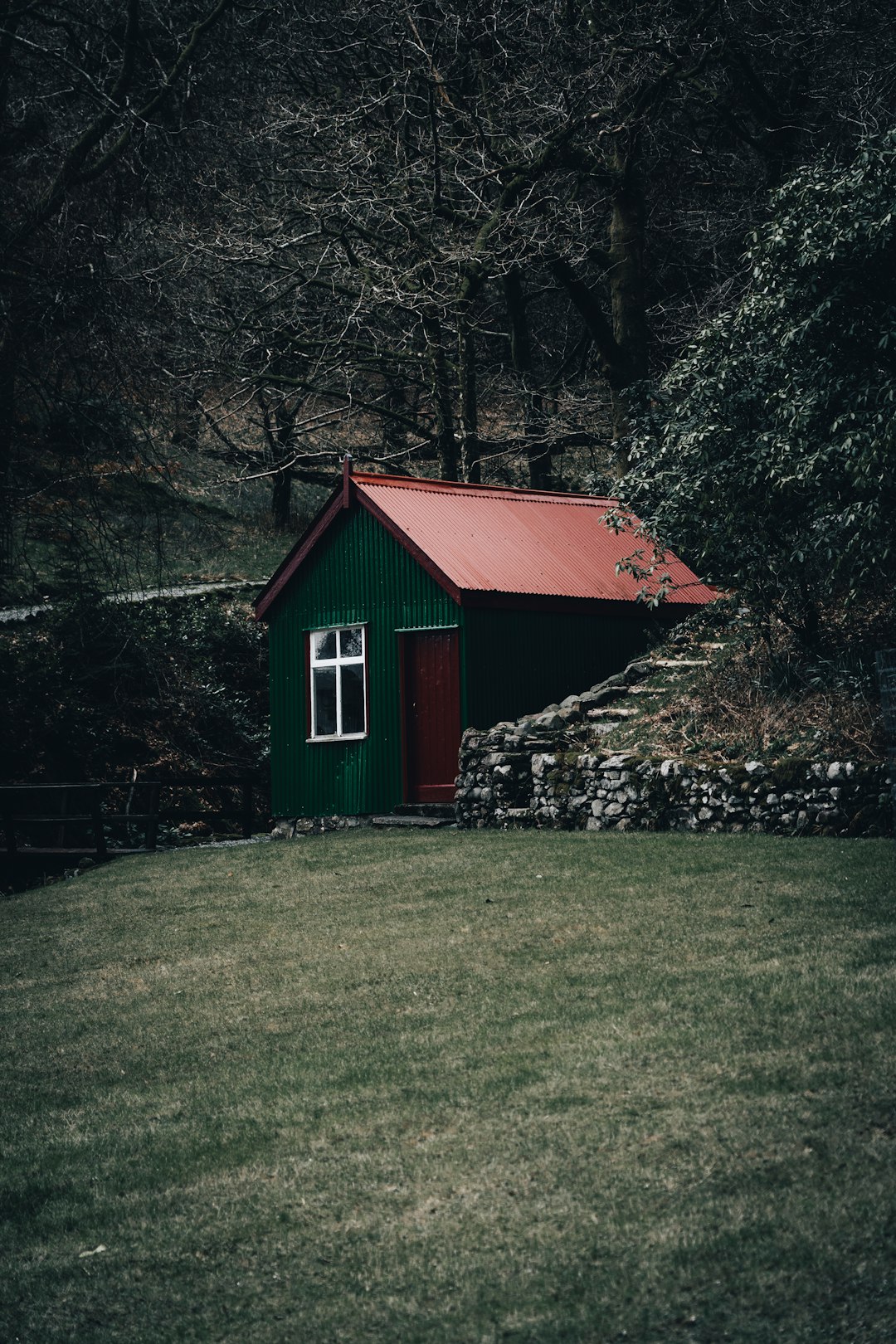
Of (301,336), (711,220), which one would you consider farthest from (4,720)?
(711,220)

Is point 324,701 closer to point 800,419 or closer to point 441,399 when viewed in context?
point 441,399

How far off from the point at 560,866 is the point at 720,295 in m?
15.2

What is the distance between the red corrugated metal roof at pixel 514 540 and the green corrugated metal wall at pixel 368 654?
475 mm

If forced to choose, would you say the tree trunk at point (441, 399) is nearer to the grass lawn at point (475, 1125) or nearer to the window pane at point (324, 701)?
the window pane at point (324, 701)

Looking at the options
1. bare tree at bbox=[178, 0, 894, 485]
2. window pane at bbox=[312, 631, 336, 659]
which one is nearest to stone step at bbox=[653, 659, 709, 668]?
bare tree at bbox=[178, 0, 894, 485]

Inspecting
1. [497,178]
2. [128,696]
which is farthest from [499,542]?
[128,696]

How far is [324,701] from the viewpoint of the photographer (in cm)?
2183

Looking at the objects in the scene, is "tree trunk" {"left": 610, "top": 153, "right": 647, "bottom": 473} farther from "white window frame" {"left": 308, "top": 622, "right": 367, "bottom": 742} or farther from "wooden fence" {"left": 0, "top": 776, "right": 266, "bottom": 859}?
"wooden fence" {"left": 0, "top": 776, "right": 266, "bottom": 859}

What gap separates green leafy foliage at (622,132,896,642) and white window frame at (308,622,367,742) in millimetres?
5043

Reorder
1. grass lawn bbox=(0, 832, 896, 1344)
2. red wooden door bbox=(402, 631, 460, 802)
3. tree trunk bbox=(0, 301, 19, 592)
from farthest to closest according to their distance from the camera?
A: red wooden door bbox=(402, 631, 460, 802) → tree trunk bbox=(0, 301, 19, 592) → grass lawn bbox=(0, 832, 896, 1344)

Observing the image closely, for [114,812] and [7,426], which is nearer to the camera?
[7,426]

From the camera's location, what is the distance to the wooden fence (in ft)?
65.2

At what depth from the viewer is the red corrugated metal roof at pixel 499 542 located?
20266mm

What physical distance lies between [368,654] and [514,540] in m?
2.85
